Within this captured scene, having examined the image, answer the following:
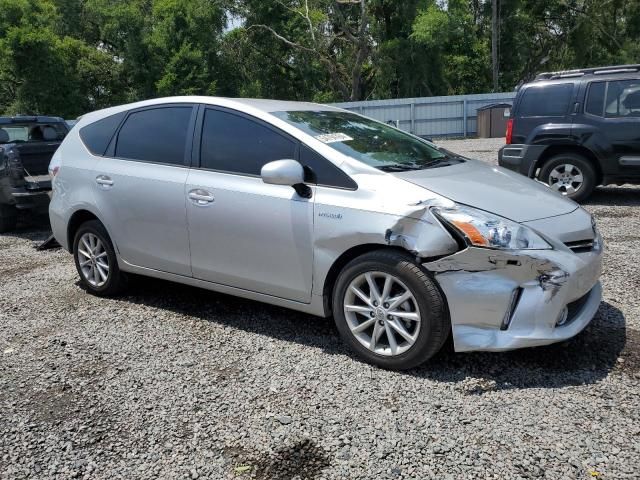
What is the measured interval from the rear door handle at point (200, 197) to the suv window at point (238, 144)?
8.0 inches

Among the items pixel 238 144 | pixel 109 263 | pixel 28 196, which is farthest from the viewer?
pixel 28 196

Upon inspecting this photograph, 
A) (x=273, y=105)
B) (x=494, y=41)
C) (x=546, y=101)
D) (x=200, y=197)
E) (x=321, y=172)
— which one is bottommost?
(x=200, y=197)

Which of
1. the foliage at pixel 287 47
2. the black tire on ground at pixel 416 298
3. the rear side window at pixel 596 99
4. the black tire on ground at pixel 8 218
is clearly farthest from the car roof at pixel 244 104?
the foliage at pixel 287 47

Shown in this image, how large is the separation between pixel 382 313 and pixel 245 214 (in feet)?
3.83

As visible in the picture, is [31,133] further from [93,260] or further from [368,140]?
[368,140]

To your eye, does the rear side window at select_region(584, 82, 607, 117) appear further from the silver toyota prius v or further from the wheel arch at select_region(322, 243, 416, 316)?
the wheel arch at select_region(322, 243, 416, 316)

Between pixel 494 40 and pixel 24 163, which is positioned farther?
pixel 494 40

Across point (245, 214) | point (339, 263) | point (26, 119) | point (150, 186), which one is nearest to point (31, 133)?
point (26, 119)

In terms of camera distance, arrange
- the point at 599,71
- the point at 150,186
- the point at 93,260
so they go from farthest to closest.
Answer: the point at 599,71 < the point at 93,260 < the point at 150,186

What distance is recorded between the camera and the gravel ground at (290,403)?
2.75 meters

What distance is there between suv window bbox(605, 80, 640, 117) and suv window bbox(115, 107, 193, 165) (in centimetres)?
628

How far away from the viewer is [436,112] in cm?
2528

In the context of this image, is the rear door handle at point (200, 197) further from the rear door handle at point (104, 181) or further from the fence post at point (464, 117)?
the fence post at point (464, 117)

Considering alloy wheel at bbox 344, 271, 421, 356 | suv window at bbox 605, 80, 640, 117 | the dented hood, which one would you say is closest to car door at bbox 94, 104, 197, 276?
alloy wheel at bbox 344, 271, 421, 356
